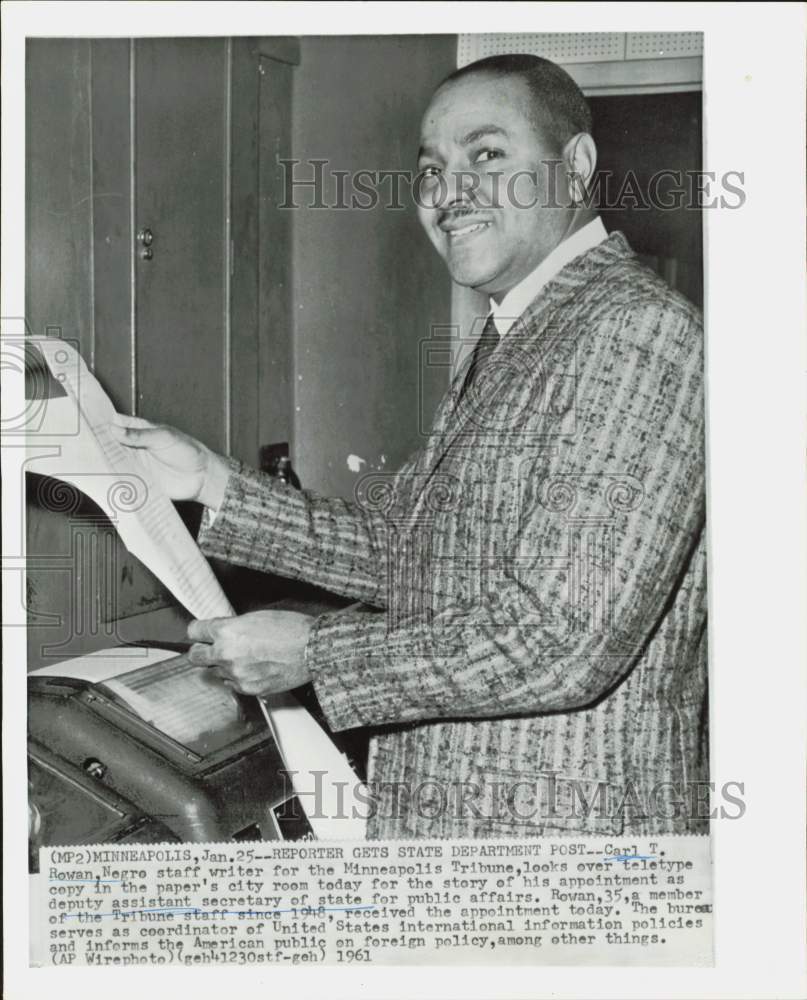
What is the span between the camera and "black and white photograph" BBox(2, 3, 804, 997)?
1.30 meters

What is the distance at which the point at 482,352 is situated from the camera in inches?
58.1

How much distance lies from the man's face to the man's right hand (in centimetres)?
43

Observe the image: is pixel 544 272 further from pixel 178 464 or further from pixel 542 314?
pixel 178 464

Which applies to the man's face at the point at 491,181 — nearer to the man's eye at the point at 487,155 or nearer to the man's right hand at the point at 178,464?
the man's eye at the point at 487,155

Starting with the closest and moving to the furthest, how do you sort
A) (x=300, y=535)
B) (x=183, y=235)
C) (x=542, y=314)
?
(x=542, y=314) → (x=300, y=535) → (x=183, y=235)

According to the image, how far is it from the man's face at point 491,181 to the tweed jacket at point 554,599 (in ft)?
0.27

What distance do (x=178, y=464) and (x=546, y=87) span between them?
0.69 m

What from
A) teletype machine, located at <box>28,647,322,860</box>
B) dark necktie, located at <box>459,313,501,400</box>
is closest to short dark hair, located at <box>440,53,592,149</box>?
dark necktie, located at <box>459,313,501,400</box>

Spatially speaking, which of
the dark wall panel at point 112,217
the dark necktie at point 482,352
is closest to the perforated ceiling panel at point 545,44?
the dark necktie at point 482,352

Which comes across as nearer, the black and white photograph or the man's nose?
the black and white photograph

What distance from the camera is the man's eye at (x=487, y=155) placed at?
1.40m

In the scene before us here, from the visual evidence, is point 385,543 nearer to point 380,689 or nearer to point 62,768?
point 380,689

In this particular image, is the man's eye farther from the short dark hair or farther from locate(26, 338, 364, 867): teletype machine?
locate(26, 338, 364, 867): teletype machine
